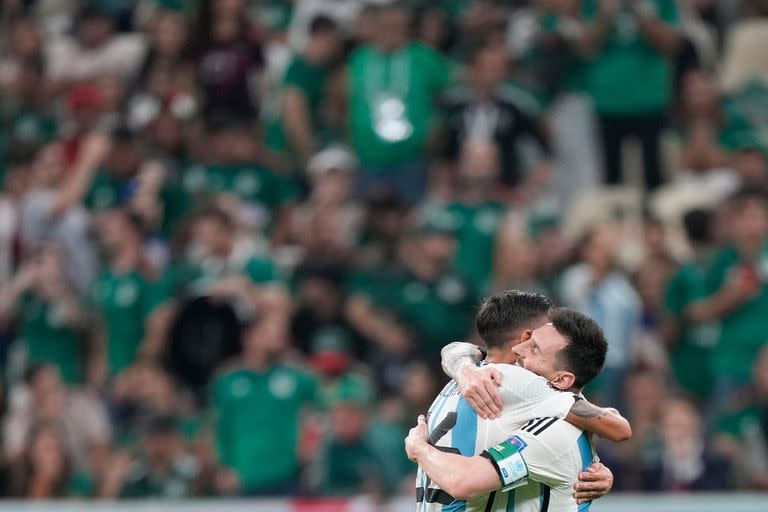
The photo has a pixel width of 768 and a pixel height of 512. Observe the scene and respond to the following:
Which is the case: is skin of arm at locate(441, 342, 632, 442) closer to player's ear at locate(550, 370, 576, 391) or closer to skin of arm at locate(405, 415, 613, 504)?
player's ear at locate(550, 370, 576, 391)

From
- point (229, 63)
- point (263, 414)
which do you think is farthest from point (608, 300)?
point (229, 63)

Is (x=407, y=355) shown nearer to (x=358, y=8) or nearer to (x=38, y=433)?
(x=38, y=433)

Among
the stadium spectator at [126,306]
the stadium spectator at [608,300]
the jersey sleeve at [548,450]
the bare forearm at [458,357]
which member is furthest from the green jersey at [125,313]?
the jersey sleeve at [548,450]

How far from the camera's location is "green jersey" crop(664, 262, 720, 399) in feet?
41.1

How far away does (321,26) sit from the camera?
14.8m

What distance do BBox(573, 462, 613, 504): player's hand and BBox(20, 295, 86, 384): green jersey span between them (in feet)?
27.9

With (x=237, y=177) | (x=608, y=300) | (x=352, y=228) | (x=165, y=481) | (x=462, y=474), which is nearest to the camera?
(x=462, y=474)

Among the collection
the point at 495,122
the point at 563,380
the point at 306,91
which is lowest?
the point at 563,380

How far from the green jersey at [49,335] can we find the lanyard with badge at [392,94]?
3.14 metres

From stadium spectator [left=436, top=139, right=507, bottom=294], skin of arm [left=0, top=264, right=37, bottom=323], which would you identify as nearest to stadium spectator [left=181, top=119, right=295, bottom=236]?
skin of arm [left=0, top=264, right=37, bottom=323]

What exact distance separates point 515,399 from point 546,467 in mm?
257

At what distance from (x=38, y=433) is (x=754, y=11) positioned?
7628 mm

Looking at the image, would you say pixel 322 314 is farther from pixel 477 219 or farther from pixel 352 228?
pixel 477 219

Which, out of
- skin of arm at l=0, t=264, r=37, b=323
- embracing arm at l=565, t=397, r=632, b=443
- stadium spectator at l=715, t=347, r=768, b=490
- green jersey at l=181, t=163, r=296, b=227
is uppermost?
green jersey at l=181, t=163, r=296, b=227
